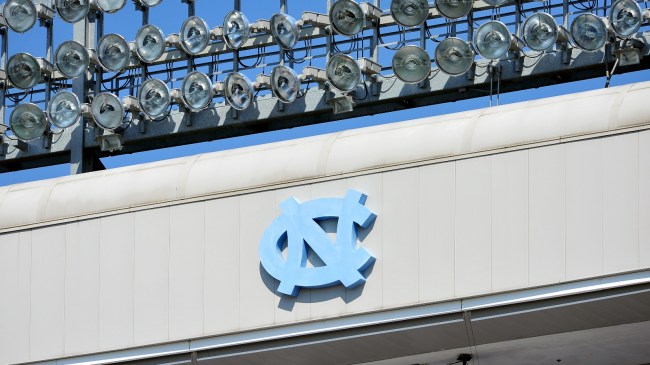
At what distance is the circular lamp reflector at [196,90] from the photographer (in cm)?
2473

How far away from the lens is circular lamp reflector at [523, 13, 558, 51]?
2238cm

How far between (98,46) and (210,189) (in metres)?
5.47

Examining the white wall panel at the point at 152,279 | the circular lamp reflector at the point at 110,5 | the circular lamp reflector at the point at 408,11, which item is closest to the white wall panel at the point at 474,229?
the white wall panel at the point at 152,279

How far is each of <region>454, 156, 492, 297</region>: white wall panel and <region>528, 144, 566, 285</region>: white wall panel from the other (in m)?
0.54

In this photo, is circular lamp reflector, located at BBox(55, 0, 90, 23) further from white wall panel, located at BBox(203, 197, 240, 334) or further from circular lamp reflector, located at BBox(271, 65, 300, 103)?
white wall panel, located at BBox(203, 197, 240, 334)

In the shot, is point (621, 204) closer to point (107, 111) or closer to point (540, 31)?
point (540, 31)

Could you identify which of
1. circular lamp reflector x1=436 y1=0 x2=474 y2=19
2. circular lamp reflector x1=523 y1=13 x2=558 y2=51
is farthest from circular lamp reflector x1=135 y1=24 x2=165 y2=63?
circular lamp reflector x1=523 y1=13 x2=558 y2=51

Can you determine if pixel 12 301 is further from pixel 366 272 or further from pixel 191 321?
pixel 366 272

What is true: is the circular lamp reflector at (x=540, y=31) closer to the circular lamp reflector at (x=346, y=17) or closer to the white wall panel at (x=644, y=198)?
the circular lamp reflector at (x=346, y=17)

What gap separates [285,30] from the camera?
81.3ft

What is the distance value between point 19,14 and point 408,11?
7168mm

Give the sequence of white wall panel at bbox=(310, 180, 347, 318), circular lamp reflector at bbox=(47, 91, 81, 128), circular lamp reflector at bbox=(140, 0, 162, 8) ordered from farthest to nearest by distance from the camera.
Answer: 1. circular lamp reflector at bbox=(140, 0, 162, 8)
2. circular lamp reflector at bbox=(47, 91, 81, 128)
3. white wall panel at bbox=(310, 180, 347, 318)

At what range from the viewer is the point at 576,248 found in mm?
18672

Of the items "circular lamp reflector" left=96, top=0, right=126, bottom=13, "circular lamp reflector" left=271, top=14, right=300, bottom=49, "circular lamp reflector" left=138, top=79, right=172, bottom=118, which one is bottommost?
"circular lamp reflector" left=138, top=79, right=172, bottom=118
